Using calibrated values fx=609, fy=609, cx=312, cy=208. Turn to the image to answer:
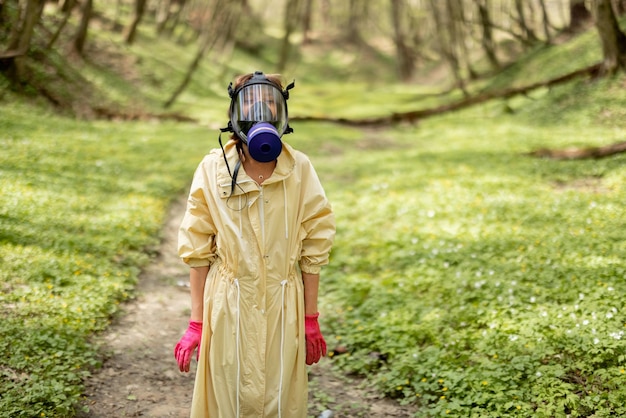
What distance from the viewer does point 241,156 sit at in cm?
303

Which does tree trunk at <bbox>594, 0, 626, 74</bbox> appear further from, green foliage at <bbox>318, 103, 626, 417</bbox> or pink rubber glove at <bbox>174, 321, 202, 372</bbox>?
pink rubber glove at <bbox>174, 321, 202, 372</bbox>

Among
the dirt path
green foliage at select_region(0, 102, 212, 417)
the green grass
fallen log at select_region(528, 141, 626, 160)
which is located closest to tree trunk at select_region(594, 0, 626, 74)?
the green grass

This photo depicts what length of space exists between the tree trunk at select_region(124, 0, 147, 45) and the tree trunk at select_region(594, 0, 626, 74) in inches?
593

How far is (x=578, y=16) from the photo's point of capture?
2408 centimetres

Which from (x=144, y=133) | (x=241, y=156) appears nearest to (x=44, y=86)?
(x=144, y=133)

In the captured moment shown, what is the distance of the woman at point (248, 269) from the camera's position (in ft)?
9.62

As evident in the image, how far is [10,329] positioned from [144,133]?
36.7 feet

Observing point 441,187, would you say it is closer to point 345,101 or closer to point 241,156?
point 241,156

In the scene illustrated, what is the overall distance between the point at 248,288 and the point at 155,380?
245 centimetres

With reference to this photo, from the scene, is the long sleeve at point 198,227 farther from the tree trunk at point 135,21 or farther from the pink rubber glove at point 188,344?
the tree trunk at point 135,21

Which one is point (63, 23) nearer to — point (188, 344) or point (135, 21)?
point (135, 21)

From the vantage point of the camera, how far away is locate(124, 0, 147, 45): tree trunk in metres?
21.7

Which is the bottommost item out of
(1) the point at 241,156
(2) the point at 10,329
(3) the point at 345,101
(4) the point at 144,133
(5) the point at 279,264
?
(2) the point at 10,329

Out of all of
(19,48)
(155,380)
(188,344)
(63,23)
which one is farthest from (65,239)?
(63,23)
